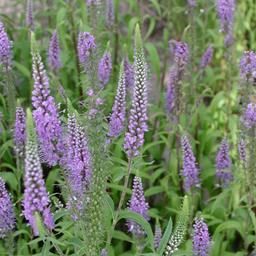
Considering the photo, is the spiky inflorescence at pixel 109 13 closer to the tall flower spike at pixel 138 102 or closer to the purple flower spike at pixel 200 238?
the tall flower spike at pixel 138 102

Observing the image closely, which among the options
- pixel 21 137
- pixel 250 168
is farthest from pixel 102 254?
pixel 250 168

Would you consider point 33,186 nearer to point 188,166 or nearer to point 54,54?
point 188,166

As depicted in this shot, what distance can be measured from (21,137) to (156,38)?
6799 millimetres

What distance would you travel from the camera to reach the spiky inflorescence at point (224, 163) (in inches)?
257

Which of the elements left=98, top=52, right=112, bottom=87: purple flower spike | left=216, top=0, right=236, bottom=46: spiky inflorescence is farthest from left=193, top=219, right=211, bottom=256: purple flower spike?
left=216, top=0, right=236, bottom=46: spiky inflorescence

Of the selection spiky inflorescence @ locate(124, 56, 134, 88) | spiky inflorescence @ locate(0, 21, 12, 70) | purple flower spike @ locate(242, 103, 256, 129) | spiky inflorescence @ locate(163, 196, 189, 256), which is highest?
spiky inflorescence @ locate(0, 21, 12, 70)

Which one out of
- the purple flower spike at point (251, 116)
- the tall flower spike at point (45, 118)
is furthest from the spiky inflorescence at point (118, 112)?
the purple flower spike at point (251, 116)

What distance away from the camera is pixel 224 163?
6602 mm

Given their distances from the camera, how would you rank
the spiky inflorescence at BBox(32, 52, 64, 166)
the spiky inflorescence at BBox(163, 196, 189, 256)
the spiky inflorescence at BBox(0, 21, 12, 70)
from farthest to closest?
the spiky inflorescence at BBox(0, 21, 12, 70) < the spiky inflorescence at BBox(163, 196, 189, 256) < the spiky inflorescence at BBox(32, 52, 64, 166)

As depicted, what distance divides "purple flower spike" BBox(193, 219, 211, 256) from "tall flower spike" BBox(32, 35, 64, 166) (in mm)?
1403

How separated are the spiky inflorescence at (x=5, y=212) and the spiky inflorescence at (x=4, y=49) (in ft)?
5.19

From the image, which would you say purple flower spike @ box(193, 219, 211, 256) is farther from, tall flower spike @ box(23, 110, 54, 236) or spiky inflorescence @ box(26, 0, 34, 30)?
spiky inflorescence @ box(26, 0, 34, 30)

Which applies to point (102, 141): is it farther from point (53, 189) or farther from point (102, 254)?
point (53, 189)

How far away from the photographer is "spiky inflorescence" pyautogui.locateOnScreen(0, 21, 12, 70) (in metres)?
5.73
